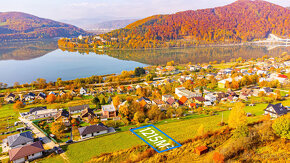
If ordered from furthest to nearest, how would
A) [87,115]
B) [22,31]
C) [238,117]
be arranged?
[22,31], [87,115], [238,117]

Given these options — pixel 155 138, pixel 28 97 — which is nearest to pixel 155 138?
pixel 155 138

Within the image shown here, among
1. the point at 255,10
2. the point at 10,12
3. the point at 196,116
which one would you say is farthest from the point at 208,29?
the point at 10,12

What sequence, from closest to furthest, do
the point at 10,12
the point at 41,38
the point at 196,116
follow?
the point at 196,116 < the point at 41,38 < the point at 10,12

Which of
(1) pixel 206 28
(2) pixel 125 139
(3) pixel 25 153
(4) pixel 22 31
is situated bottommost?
(2) pixel 125 139

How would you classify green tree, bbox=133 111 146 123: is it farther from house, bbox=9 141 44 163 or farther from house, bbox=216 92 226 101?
house, bbox=216 92 226 101

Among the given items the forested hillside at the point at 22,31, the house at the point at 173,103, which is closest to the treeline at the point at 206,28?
the forested hillside at the point at 22,31

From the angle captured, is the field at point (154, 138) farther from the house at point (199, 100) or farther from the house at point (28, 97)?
the house at point (28, 97)

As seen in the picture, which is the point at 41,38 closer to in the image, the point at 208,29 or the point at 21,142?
the point at 208,29

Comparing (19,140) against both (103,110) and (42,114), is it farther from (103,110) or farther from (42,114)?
(103,110)
